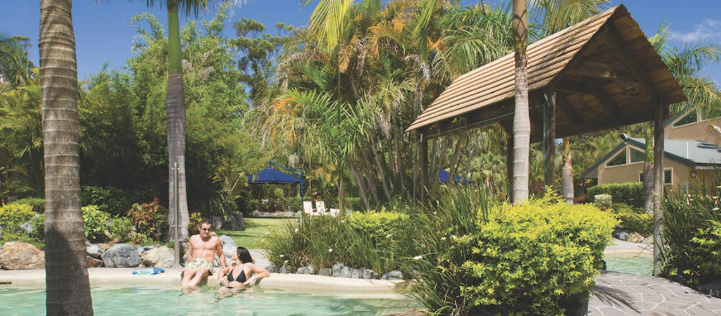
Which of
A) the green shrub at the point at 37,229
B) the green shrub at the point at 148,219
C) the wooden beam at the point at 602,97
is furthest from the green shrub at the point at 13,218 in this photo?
the wooden beam at the point at 602,97

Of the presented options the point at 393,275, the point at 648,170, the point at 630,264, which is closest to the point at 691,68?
the point at 648,170

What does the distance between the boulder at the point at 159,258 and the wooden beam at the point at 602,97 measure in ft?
27.9

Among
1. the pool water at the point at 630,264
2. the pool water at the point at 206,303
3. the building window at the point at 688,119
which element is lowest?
the pool water at the point at 630,264

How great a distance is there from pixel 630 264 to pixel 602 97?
14.4 ft

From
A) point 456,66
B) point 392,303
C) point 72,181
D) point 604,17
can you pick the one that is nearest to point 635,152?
point 456,66

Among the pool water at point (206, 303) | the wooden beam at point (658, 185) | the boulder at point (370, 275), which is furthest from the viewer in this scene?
the boulder at point (370, 275)

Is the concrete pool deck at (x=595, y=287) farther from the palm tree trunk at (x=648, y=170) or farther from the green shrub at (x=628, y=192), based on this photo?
the green shrub at (x=628, y=192)

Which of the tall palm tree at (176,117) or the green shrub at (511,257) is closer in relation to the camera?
Result: the green shrub at (511,257)

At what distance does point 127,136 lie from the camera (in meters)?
14.8

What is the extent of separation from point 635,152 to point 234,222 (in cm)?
2451

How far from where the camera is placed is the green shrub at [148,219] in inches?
516

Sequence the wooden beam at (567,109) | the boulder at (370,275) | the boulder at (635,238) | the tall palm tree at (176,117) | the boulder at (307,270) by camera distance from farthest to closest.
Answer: the boulder at (635,238)
the tall palm tree at (176,117)
the wooden beam at (567,109)
the boulder at (307,270)
the boulder at (370,275)

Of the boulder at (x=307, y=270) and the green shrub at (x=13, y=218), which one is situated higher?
the green shrub at (x=13, y=218)

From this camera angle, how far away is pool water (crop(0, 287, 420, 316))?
704 cm
